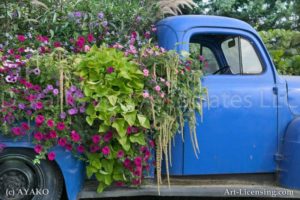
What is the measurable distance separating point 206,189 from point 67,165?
4.31 feet

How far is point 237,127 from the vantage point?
3979 millimetres

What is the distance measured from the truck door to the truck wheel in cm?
129

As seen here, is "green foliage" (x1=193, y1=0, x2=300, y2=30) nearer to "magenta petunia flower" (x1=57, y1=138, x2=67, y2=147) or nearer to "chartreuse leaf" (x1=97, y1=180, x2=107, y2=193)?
"chartreuse leaf" (x1=97, y1=180, x2=107, y2=193)

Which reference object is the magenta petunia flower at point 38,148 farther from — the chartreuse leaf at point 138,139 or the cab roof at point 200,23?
the cab roof at point 200,23

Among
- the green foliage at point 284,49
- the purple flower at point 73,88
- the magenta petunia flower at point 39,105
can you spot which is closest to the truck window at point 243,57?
the purple flower at point 73,88

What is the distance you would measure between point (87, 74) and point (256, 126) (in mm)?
1738

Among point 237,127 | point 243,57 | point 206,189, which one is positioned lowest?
point 206,189

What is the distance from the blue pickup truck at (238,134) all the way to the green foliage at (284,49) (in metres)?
4.01

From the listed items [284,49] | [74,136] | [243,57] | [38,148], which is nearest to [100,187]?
[74,136]

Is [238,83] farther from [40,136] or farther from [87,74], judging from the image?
[40,136]

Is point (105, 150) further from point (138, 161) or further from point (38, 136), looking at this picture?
point (38, 136)

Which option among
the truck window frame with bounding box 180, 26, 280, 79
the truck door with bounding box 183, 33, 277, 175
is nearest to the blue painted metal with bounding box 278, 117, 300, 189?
the truck door with bounding box 183, 33, 277, 175

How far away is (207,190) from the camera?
380cm

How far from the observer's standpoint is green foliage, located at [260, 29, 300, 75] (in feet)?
27.4
